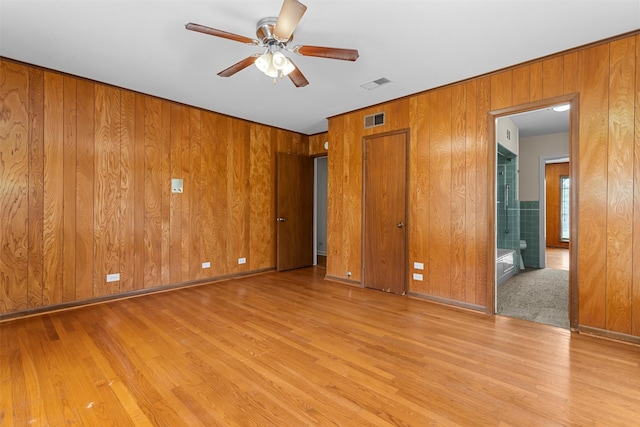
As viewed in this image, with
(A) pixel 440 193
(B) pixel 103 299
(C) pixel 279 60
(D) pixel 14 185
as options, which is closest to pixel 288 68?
(C) pixel 279 60

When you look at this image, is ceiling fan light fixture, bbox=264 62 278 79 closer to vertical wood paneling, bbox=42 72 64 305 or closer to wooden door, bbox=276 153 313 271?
vertical wood paneling, bbox=42 72 64 305

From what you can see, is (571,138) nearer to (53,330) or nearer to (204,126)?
(204,126)

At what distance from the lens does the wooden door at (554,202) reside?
28.1 feet

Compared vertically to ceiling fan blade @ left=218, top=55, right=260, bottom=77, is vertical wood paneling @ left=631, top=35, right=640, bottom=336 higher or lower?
lower

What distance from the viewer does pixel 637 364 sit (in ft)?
7.29

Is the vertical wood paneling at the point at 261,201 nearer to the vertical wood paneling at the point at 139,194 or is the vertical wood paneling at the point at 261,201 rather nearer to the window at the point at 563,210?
the vertical wood paneling at the point at 139,194

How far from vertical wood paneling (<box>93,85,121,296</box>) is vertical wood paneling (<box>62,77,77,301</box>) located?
212 mm

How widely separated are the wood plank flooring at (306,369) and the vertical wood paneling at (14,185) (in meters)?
0.38

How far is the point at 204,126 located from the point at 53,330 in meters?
3.17

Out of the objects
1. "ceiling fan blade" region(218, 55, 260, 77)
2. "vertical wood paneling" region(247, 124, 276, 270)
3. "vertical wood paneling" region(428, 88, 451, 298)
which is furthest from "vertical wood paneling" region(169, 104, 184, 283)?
"vertical wood paneling" region(428, 88, 451, 298)

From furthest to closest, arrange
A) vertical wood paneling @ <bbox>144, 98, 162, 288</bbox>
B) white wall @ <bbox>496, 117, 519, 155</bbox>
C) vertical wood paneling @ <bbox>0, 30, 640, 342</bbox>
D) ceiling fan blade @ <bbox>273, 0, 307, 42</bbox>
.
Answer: white wall @ <bbox>496, 117, 519, 155</bbox> < vertical wood paneling @ <bbox>144, 98, 162, 288</bbox> < vertical wood paneling @ <bbox>0, 30, 640, 342</bbox> < ceiling fan blade @ <bbox>273, 0, 307, 42</bbox>

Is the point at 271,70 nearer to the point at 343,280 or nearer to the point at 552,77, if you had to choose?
the point at 552,77

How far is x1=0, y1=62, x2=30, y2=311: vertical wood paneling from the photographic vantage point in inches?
121

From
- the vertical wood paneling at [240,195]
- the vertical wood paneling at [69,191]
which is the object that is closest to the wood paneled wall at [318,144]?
the vertical wood paneling at [240,195]
